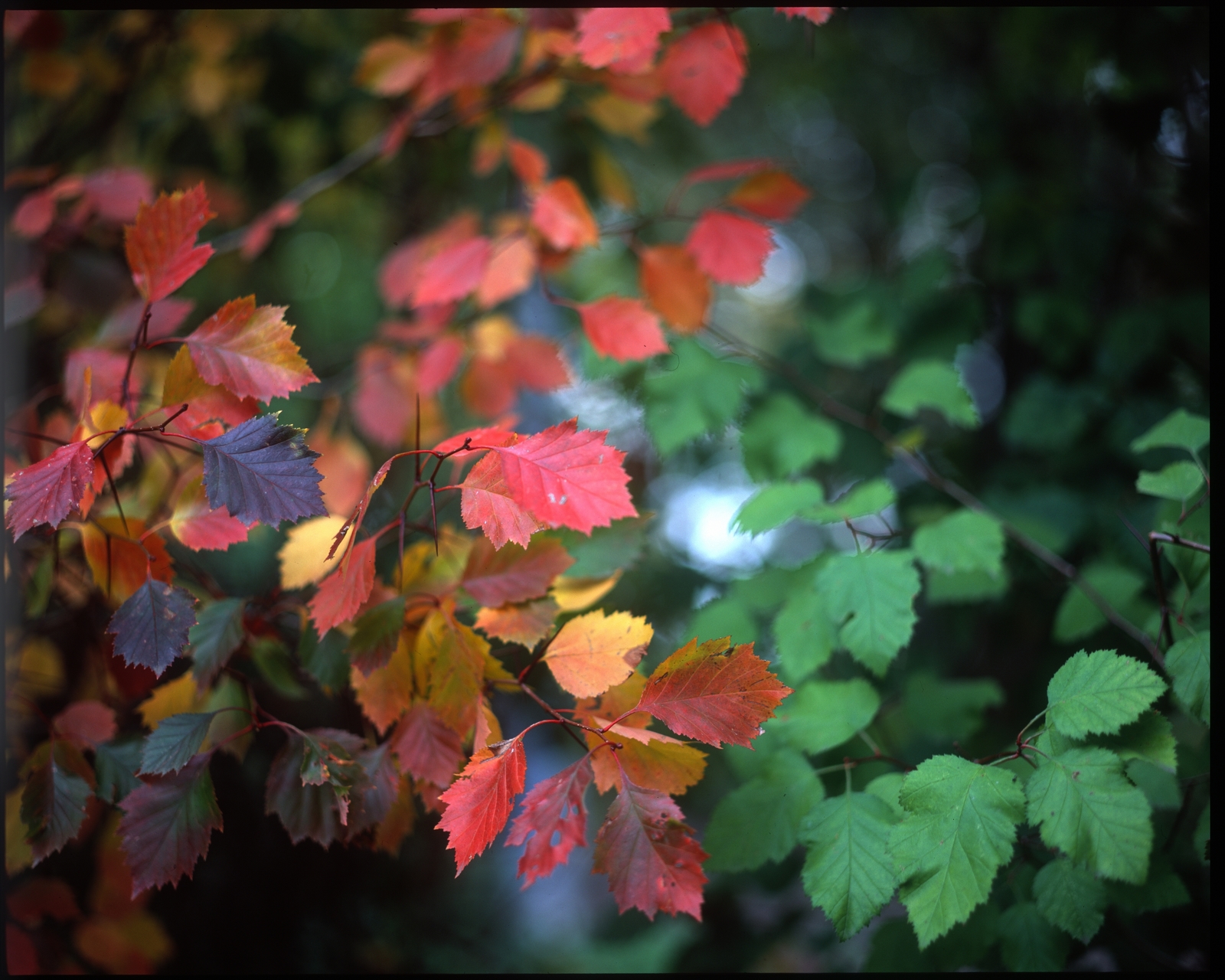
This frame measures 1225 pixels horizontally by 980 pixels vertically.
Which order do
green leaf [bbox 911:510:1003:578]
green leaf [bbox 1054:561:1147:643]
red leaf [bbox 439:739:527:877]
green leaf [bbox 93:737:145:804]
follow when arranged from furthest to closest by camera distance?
green leaf [bbox 1054:561:1147:643], green leaf [bbox 911:510:1003:578], green leaf [bbox 93:737:145:804], red leaf [bbox 439:739:527:877]

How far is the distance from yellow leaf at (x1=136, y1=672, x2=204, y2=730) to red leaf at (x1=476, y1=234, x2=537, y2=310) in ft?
2.38

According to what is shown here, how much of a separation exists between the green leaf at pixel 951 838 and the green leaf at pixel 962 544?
11.8 inches

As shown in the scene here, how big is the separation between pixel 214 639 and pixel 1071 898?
987 mm

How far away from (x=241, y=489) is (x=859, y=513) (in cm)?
76

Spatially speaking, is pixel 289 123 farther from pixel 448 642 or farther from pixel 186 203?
pixel 448 642

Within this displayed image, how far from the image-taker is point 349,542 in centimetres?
72

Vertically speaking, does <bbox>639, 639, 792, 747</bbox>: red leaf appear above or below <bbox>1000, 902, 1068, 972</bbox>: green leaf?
above

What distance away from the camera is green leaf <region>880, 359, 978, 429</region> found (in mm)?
1177

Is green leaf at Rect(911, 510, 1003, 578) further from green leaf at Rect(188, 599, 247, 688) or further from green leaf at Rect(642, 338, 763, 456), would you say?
green leaf at Rect(188, 599, 247, 688)

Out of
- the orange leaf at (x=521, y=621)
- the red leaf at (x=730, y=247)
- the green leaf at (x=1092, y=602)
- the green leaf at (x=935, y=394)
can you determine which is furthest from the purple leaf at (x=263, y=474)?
the green leaf at (x=1092, y=602)

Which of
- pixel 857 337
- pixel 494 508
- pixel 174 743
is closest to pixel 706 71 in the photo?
pixel 857 337

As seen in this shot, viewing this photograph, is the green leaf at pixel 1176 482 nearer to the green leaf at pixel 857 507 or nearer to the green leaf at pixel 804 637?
the green leaf at pixel 857 507

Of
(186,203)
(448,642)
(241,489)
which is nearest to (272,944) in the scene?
(448,642)

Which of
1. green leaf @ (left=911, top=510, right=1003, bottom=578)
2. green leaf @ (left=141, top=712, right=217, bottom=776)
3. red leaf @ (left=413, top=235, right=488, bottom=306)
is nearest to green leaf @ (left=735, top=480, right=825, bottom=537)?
→ green leaf @ (left=911, top=510, right=1003, bottom=578)
